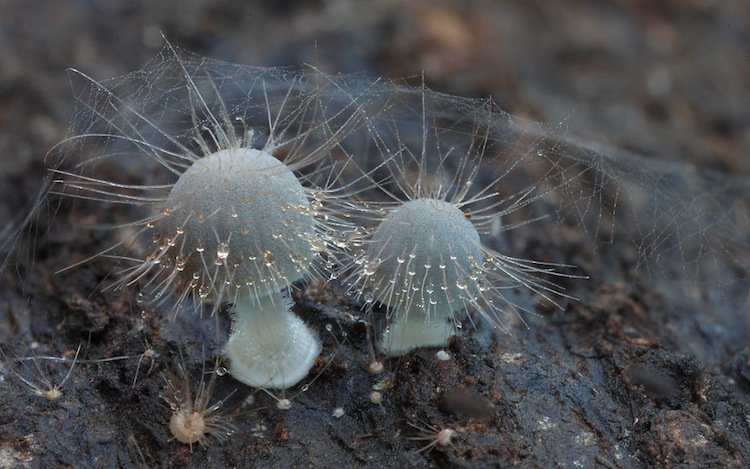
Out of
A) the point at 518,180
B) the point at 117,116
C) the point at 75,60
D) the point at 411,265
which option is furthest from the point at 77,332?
the point at 75,60

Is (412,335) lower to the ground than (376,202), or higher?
lower

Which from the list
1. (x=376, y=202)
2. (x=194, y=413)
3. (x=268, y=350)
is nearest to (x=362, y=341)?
(x=268, y=350)

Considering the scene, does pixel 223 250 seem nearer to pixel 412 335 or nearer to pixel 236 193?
pixel 236 193

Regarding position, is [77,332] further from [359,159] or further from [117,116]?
[359,159]

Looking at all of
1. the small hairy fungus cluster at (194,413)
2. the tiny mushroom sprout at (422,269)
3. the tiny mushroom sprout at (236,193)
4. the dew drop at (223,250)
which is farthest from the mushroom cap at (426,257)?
the small hairy fungus cluster at (194,413)

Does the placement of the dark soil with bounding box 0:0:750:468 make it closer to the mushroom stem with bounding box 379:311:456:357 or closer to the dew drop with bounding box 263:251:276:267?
the mushroom stem with bounding box 379:311:456:357

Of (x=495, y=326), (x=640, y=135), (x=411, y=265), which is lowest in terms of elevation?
(x=640, y=135)

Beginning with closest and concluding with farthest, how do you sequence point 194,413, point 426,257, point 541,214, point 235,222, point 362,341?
point 235,222
point 426,257
point 194,413
point 362,341
point 541,214
